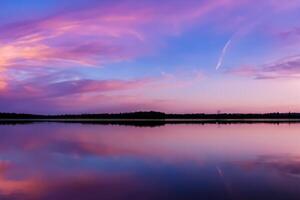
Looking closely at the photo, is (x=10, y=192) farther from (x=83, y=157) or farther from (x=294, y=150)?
(x=294, y=150)

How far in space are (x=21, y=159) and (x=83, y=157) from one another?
2.96m

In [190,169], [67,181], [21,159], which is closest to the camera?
[67,181]

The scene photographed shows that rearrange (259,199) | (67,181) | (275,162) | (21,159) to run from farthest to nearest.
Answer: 1. (21,159)
2. (275,162)
3. (67,181)
4. (259,199)

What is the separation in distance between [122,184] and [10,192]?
3.27 m

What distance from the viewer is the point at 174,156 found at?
20188 millimetres

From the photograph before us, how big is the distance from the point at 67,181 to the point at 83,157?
22.7ft

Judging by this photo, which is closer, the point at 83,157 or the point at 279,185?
the point at 279,185

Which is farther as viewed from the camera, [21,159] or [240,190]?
[21,159]

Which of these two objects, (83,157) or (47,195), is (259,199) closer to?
(47,195)

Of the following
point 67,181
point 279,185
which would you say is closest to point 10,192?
point 67,181

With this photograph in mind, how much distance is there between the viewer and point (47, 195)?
445 inches

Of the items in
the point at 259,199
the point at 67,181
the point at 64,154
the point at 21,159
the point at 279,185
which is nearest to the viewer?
the point at 259,199

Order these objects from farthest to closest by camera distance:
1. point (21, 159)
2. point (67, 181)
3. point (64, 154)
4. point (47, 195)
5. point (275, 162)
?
point (64, 154)
point (21, 159)
point (275, 162)
point (67, 181)
point (47, 195)

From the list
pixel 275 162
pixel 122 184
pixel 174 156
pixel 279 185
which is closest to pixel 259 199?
pixel 279 185
